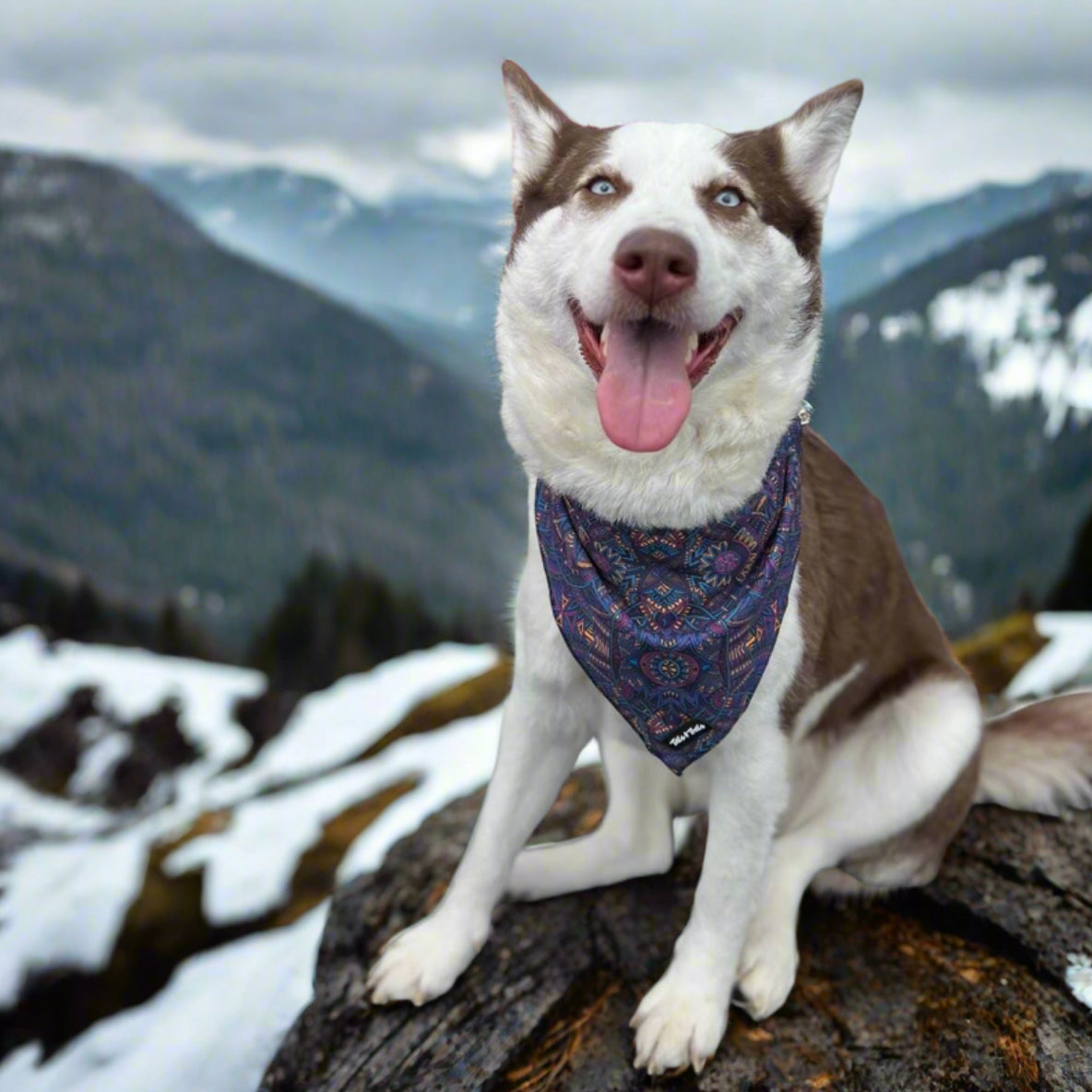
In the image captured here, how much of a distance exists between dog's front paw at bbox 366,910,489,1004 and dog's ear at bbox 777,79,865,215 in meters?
3.24

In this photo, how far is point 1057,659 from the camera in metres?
10.2

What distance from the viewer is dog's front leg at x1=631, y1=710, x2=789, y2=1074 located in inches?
145

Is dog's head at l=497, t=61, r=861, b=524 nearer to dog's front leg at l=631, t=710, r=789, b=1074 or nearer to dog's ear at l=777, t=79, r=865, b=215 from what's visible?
dog's ear at l=777, t=79, r=865, b=215

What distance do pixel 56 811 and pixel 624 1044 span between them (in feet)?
86.2

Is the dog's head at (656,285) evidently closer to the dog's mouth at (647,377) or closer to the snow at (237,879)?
the dog's mouth at (647,377)

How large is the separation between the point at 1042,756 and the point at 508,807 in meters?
2.59

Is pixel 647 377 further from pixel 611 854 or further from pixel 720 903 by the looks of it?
pixel 611 854

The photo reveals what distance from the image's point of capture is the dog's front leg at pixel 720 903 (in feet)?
12.1

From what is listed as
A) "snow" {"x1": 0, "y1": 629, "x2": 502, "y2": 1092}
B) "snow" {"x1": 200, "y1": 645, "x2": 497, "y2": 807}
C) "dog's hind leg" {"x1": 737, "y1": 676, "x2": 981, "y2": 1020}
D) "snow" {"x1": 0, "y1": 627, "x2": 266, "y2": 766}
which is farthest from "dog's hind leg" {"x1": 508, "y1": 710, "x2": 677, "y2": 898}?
"snow" {"x1": 0, "y1": 627, "x2": 266, "y2": 766}

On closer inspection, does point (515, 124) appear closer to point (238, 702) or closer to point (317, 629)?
point (238, 702)

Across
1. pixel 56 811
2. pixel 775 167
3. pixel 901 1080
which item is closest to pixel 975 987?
pixel 901 1080

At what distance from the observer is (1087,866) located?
460cm

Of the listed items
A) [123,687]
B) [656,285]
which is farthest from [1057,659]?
[123,687]

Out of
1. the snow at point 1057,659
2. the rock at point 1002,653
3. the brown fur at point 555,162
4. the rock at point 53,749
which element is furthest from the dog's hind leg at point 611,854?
the rock at point 53,749
